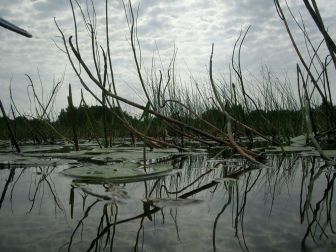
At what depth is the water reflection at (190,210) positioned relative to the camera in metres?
0.66

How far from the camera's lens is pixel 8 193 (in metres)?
1.19

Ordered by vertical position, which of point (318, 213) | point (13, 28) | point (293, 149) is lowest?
point (318, 213)

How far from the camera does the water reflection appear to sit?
2.16ft

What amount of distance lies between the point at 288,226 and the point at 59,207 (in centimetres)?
56

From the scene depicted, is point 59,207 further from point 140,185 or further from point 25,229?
point 140,185

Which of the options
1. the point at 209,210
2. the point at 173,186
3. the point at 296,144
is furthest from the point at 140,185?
the point at 296,144

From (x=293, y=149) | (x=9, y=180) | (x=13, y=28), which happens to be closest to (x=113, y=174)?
(x=9, y=180)

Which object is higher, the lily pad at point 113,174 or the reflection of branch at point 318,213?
the lily pad at point 113,174

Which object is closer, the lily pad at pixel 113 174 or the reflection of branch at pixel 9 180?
the reflection of branch at pixel 9 180

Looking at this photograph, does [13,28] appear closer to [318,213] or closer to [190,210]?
[190,210]

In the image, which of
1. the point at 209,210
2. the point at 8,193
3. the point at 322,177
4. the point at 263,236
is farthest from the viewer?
the point at 322,177

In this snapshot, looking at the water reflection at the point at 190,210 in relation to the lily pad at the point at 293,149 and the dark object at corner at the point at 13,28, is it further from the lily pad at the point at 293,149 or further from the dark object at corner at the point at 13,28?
the lily pad at the point at 293,149

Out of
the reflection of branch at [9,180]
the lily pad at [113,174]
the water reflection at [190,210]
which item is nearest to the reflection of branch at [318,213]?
the water reflection at [190,210]

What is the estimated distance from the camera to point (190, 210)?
893mm
